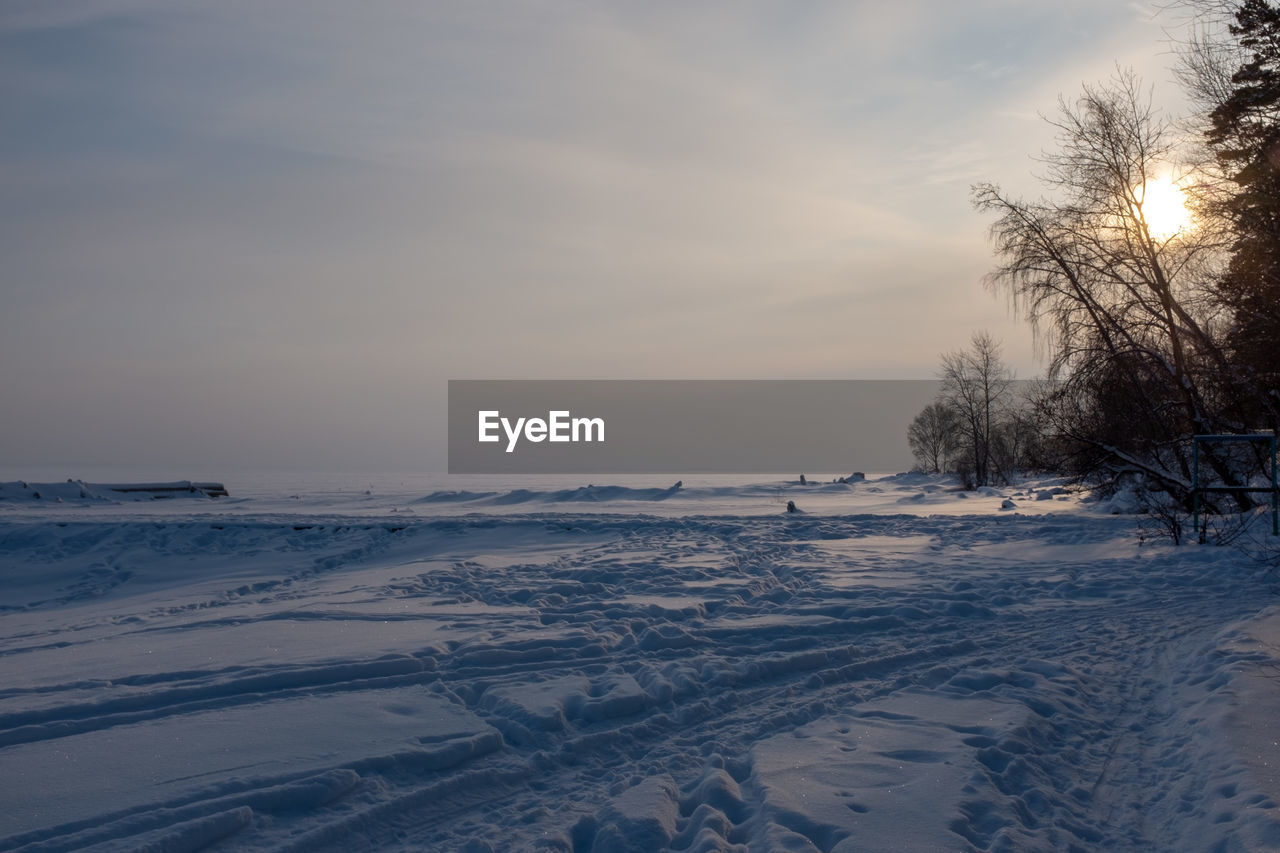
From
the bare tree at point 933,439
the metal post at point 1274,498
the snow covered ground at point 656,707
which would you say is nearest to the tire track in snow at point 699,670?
the snow covered ground at point 656,707

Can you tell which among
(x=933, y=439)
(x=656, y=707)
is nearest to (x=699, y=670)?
(x=656, y=707)

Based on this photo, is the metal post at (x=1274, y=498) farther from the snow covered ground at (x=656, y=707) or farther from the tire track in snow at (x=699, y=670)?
the tire track in snow at (x=699, y=670)

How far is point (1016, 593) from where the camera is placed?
10.7 m

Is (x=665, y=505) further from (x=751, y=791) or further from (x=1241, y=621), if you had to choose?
(x=751, y=791)

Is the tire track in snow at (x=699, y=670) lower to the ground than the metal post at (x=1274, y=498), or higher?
lower

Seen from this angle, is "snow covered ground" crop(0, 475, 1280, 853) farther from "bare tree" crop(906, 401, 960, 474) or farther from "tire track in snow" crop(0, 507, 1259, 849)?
"bare tree" crop(906, 401, 960, 474)

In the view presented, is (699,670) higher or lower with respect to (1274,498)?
lower

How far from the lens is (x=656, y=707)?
6.20m

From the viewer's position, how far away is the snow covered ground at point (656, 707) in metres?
4.20

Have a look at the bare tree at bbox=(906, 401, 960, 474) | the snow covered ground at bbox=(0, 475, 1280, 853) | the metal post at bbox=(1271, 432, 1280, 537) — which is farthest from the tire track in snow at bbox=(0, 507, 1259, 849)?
the bare tree at bbox=(906, 401, 960, 474)

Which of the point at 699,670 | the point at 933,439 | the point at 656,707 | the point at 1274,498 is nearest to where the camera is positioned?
the point at 656,707

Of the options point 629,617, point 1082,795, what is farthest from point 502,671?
point 1082,795

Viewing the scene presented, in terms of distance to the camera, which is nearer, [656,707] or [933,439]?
[656,707]

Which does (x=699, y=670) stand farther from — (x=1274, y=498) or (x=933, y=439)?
(x=933, y=439)
